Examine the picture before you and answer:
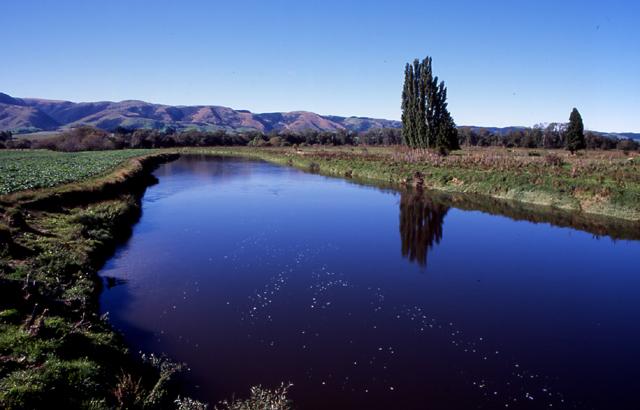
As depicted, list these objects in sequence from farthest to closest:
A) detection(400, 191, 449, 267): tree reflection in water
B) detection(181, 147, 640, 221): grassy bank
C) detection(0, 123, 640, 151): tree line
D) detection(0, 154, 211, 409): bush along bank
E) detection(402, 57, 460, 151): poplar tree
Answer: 1. detection(0, 123, 640, 151): tree line
2. detection(402, 57, 460, 151): poplar tree
3. detection(181, 147, 640, 221): grassy bank
4. detection(400, 191, 449, 267): tree reflection in water
5. detection(0, 154, 211, 409): bush along bank

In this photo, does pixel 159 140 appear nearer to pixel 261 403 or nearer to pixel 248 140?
pixel 248 140

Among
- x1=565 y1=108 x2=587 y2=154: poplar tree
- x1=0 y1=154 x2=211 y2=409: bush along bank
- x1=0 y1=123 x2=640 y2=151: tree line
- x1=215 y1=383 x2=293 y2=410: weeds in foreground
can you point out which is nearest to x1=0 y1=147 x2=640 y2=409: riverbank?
x1=0 y1=154 x2=211 y2=409: bush along bank

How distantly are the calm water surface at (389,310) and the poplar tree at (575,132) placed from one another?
39874 mm

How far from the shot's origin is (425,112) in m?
52.0

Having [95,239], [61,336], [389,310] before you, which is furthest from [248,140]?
[61,336]

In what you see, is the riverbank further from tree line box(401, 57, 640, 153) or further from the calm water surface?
tree line box(401, 57, 640, 153)

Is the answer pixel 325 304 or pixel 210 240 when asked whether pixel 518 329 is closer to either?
pixel 325 304

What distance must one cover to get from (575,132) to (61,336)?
205 ft

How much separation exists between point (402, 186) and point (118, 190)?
79.4 feet

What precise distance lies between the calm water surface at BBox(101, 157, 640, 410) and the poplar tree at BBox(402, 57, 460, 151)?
30.0 metres

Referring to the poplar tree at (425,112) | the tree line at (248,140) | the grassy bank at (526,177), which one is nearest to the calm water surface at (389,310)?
the grassy bank at (526,177)

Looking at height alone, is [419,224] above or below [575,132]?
below

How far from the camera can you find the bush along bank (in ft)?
21.1

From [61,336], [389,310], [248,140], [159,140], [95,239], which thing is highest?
[248,140]
